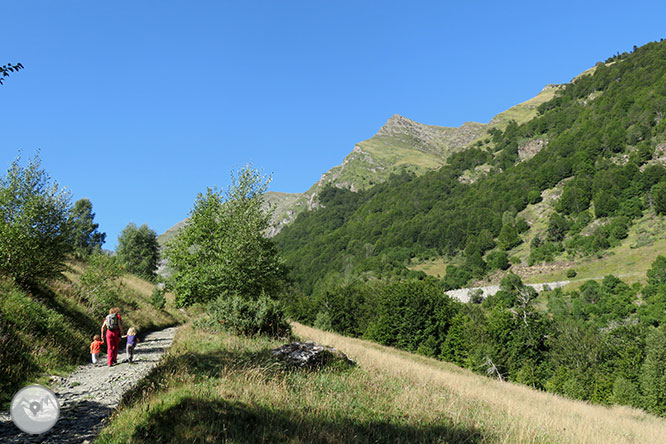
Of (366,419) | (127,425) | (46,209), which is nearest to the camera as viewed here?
(127,425)

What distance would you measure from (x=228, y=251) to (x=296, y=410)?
1757cm

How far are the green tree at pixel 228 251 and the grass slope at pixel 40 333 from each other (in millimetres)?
6543

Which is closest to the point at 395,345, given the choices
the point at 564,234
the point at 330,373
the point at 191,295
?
the point at 191,295

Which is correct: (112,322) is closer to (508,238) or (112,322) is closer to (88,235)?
(88,235)

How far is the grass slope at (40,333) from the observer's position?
1071cm

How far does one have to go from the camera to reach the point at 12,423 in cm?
746

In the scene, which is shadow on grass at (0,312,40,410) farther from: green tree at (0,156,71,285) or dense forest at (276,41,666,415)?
dense forest at (276,41,666,415)

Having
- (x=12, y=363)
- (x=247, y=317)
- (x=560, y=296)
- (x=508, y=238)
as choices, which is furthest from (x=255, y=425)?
(x=508, y=238)

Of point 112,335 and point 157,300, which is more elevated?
point 157,300

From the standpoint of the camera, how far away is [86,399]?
927cm

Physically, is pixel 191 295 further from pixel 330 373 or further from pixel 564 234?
pixel 564 234

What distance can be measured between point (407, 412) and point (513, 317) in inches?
2879

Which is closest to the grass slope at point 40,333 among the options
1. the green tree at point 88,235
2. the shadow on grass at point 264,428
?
the shadow on grass at point 264,428

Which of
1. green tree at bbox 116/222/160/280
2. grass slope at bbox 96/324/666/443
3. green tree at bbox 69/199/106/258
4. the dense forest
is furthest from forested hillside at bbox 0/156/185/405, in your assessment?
green tree at bbox 116/222/160/280
